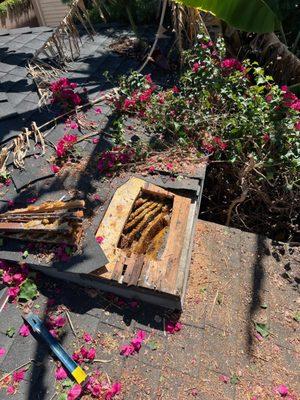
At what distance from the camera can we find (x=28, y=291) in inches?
165

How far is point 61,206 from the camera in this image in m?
4.39

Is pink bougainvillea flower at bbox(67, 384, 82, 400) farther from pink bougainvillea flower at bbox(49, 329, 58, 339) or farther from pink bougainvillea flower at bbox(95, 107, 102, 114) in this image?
pink bougainvillea flower at bbox(95, 107, 102, 114)

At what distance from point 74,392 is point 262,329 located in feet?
7.76

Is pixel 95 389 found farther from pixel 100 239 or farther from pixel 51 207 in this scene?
pixel 51 207

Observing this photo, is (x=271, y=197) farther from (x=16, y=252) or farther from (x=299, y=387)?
(x=16, y=252)

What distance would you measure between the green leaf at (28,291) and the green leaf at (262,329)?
9.01ft

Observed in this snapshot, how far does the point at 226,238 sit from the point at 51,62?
4893mm

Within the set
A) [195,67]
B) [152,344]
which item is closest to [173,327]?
[152,344]

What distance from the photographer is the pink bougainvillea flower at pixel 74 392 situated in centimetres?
351

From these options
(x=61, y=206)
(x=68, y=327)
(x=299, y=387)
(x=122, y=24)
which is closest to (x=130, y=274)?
(x=68, y=327)

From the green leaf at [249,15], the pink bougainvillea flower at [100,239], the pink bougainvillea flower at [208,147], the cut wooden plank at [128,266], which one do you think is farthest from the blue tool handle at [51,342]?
the green leaf at [249,15]

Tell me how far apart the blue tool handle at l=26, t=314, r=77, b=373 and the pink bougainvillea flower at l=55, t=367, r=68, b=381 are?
0.05m

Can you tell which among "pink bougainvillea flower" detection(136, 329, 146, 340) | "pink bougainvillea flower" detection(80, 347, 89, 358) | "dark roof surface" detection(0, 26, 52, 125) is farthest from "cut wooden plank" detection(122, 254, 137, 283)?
"dark roof surface" detection(0, 26, 52, 125)

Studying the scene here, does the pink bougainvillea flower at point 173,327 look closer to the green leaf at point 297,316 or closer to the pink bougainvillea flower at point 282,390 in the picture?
the pink bougainvillea flower at point 282,390
